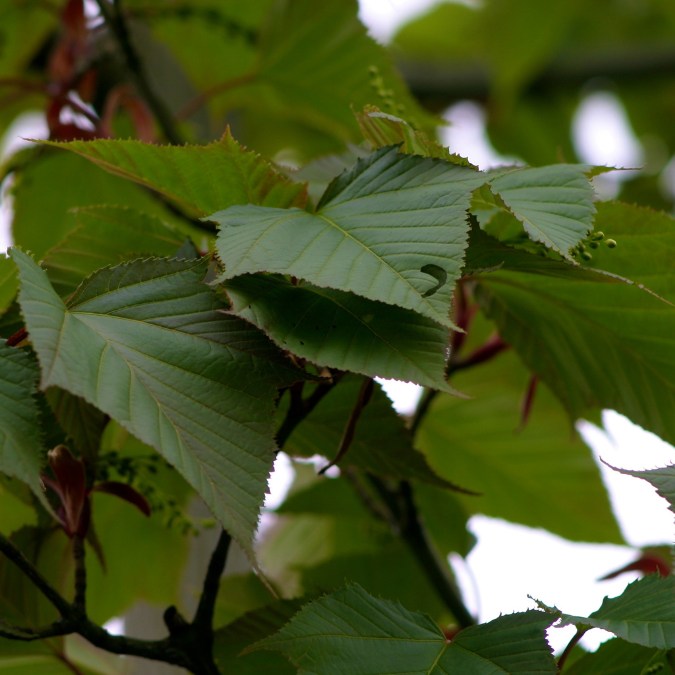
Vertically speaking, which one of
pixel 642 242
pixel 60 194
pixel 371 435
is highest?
pixel 60 194

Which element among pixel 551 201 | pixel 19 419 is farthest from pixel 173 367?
pixel 551 201

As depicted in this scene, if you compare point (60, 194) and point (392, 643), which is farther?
point (60, 194)

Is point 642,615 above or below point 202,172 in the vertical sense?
below

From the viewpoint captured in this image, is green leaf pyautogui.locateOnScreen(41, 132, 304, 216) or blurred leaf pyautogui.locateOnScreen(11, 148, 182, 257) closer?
green leaf pyautogui.locateOnScreen(41, 132, 304, 216)

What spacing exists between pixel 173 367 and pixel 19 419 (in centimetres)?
6

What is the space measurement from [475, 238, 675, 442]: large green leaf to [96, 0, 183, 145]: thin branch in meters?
0.43

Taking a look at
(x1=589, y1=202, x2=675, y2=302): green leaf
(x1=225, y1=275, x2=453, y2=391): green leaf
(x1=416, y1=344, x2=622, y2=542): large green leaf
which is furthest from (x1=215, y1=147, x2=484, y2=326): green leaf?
(x1=416, y1=344, x2=622, y2=542): large green leaf

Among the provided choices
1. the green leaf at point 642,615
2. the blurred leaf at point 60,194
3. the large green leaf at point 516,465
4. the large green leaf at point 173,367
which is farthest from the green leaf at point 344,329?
the blurred leaf at point 60,194

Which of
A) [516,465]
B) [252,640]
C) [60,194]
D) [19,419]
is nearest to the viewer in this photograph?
[19,419]

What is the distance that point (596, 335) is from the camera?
555 mm

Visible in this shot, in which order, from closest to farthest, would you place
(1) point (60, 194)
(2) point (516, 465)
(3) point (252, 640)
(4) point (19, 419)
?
(4) point (19, 419) < (3) point (252, 640) < (2) point (516, 465) < (1) point (60, 194)

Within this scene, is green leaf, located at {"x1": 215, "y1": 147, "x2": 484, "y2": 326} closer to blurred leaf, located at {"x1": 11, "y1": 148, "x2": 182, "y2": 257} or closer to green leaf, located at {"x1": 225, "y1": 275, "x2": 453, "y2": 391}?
green leaf, located at {"x1": 225, "y1": 275, "x2": 453, "y2": 391}

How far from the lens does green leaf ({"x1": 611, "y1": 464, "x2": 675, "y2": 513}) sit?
381 mm

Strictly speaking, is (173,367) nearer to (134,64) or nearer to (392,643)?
(392,643)
